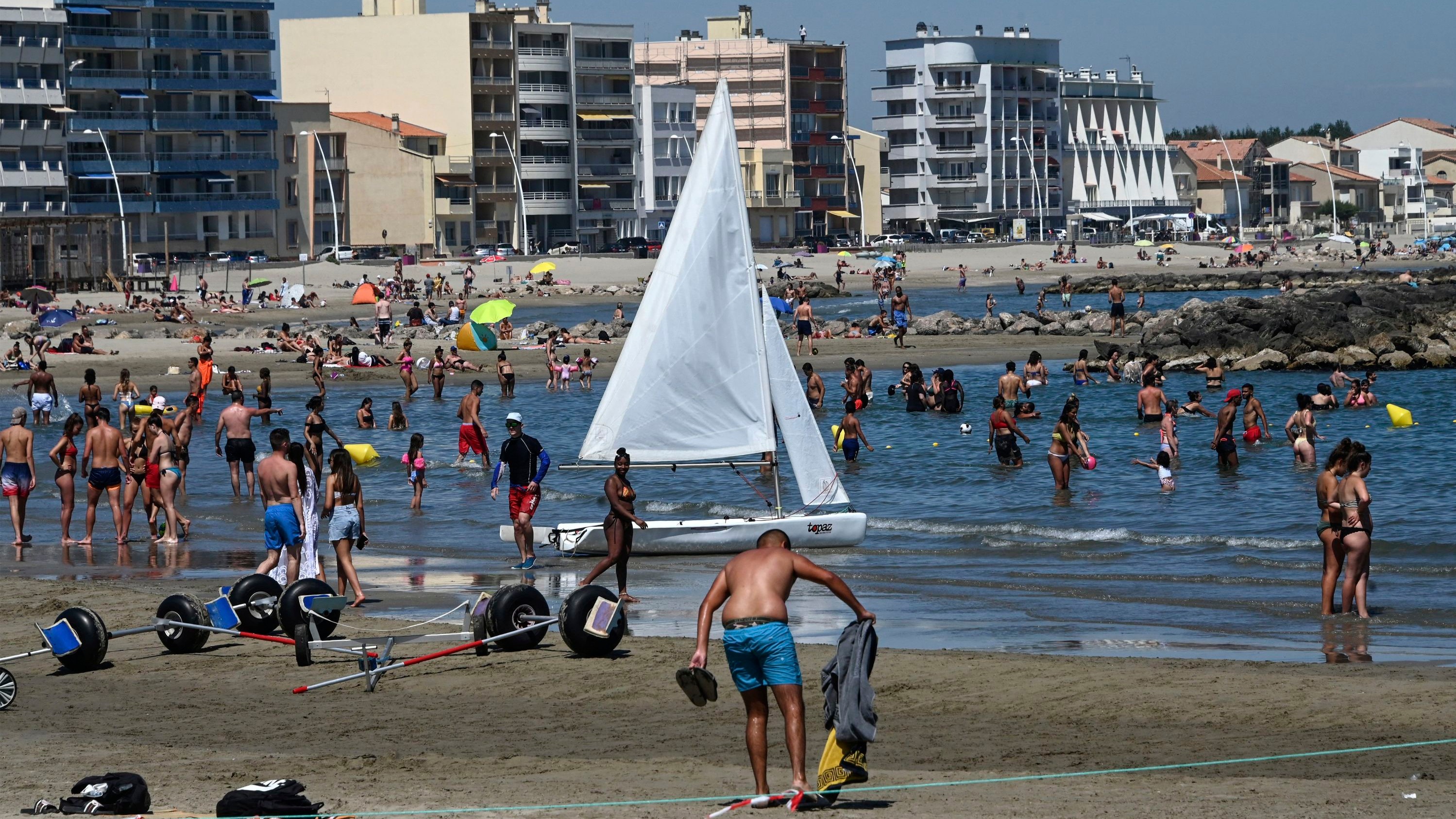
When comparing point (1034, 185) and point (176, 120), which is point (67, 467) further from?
point (1034, 185)

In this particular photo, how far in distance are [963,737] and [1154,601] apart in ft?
20.3

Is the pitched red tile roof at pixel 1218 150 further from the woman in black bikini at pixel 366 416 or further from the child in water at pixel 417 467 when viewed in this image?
the child in water at pixel 417 467

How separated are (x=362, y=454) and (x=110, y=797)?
1939cm

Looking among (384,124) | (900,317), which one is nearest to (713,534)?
(900,317)

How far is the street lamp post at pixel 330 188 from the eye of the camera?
84.6m

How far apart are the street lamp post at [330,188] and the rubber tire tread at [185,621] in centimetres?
7225

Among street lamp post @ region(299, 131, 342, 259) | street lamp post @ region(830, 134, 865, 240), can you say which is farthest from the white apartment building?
street lamp post @ region(299, 131, 342, 259)

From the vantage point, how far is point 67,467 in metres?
19.0

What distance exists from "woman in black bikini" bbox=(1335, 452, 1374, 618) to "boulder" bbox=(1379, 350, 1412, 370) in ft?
99.7

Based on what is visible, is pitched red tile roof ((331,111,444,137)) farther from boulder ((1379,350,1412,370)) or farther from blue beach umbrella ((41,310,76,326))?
boulder ((1379,350,1412,370))

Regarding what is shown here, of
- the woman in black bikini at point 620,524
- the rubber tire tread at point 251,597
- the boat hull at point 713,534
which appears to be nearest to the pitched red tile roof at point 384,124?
the boat hull at point 713,534

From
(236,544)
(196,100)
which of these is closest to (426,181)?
(196,100)

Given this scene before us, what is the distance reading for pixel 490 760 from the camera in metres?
9.48

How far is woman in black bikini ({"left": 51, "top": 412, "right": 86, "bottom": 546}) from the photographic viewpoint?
18719 mm
